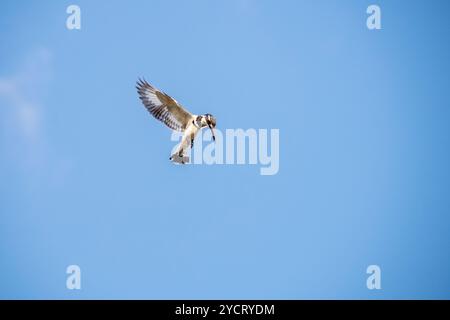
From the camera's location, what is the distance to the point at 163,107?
15.6 metres

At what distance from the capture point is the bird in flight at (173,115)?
50.2ft

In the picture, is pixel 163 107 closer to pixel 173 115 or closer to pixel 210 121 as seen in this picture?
pixel 173 115

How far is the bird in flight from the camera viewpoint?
603 inches

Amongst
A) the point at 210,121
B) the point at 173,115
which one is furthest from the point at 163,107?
the point at 210,121

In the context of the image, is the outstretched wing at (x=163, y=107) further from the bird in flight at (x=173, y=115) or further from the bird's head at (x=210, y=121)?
the bird's head at (x=210, y=121)

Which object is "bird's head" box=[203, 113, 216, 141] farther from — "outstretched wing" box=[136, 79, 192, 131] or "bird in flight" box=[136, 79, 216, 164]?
"outstretched wing" box=[136, 79, 192, 131]

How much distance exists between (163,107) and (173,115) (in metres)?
0.24

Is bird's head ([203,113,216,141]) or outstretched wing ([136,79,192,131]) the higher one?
outstretched wing ([136,79,192,131])

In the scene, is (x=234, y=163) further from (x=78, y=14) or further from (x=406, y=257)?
(x=406, y=257)

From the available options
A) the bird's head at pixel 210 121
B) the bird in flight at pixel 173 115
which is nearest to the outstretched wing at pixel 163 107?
the bird in flight at pixel 173 115

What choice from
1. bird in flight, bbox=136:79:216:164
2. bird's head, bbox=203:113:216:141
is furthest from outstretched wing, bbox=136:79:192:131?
bird's head, bbox=203:113:216:141

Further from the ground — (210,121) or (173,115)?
(173,115)
